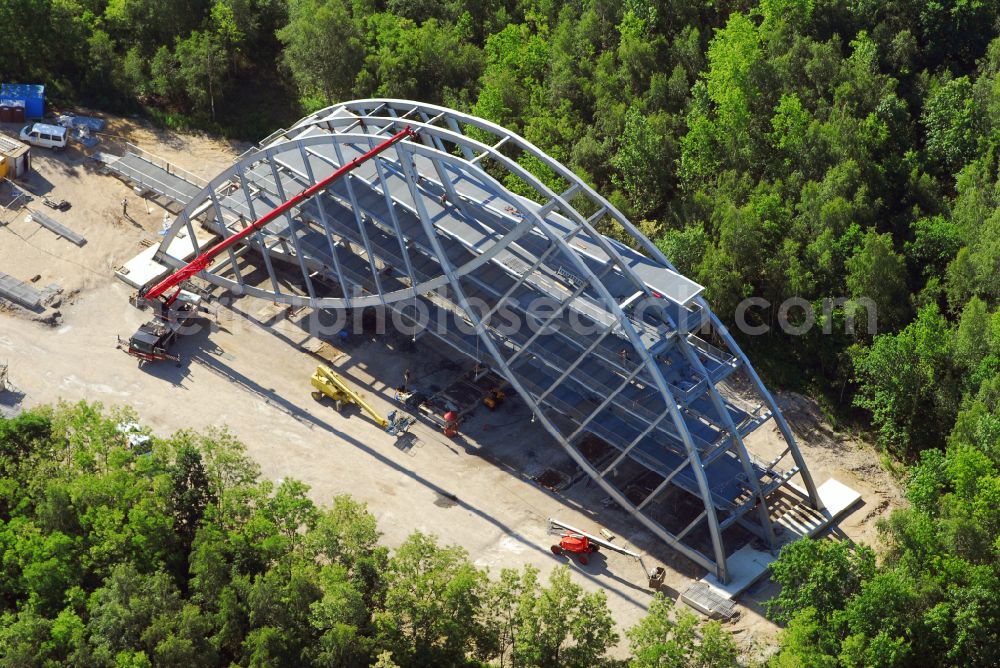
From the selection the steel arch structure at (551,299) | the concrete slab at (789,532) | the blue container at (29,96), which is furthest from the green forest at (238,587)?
the blue container at (29,96)

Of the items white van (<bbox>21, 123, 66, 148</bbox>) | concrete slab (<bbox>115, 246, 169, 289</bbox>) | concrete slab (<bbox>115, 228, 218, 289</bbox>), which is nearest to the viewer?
concrete slab (<bbox>115, 246, 169, 289</bbox>)

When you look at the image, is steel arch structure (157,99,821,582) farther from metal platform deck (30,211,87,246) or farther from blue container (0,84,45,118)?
blue container (0,84,45,118)

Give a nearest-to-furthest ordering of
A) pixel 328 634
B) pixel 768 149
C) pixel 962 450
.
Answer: pixel 328 634 → pixel 962 450 → pixel 768 149

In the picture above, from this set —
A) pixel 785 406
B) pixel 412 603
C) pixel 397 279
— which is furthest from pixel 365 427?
pixel 785 406

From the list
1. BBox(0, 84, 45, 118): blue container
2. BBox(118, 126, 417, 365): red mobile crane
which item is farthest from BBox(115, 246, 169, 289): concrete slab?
BBox(0, 84, 45, 118): blue container

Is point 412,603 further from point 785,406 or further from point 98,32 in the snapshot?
point 98,32

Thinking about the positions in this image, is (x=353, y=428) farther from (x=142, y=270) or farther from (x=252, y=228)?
(x=142, y=270)
